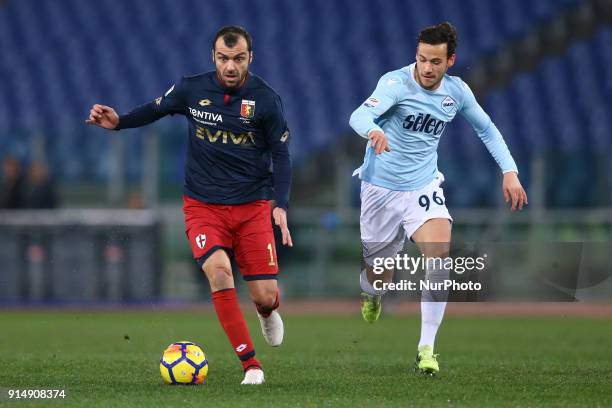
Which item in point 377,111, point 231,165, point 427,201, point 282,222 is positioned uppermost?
point 377,111

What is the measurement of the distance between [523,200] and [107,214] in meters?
9.06

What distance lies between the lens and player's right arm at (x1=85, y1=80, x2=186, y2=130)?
7.05m

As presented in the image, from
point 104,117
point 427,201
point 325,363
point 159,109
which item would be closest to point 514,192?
point 427,201

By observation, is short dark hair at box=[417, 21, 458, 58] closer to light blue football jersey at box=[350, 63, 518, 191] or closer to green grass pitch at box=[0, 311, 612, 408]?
light blue football jersey at box=[350, 63, 518, 191]

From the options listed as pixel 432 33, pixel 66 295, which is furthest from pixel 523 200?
pixel 66 295

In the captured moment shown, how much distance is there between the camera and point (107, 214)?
15.4 meters

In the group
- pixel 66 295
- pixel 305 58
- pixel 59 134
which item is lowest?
pixel 66 295

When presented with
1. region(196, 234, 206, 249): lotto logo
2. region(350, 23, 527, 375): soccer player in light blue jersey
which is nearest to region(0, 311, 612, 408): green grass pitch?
region(350, 23, 527, 375): soccer player in light blue jersey

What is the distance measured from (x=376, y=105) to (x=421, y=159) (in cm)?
72

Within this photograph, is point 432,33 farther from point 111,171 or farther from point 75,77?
point 75,77

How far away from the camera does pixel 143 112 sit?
23.5 feet

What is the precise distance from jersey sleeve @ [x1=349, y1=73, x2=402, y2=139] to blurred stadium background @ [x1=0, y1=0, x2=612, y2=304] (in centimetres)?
771

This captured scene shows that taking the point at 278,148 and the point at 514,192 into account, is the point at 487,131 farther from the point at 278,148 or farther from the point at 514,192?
the point at 278,148

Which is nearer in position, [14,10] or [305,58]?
[305,58]
